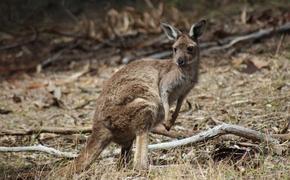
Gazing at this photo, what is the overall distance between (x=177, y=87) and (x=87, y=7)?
21.8 feet

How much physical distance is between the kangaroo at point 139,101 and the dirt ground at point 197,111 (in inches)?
6.8

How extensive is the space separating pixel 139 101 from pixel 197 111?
6.26ft

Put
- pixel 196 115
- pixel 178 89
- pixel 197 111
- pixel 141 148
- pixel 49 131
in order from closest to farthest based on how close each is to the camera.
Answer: pixel 141 148 → pixel 178 89 → pixel 49 131 → pixel 196 115 → pixel 197 111

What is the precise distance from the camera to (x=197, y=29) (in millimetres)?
6016

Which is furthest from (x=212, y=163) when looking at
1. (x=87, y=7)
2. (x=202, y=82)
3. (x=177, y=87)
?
(x=87, y=7)

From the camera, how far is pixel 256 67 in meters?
8.34

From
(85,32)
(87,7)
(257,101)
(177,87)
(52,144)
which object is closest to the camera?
(177,87)

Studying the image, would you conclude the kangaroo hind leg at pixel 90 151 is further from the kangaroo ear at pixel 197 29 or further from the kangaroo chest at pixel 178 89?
the kangaroo ear at pixel 197 29

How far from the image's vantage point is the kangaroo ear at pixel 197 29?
5954mm

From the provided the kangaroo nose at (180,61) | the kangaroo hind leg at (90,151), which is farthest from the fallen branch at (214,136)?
the kangaroo nose at (180,61)

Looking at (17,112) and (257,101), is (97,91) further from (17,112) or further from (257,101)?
(257,101)

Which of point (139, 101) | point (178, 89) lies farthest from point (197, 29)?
point (139, 101)

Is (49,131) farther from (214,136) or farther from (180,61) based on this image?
(214,136)

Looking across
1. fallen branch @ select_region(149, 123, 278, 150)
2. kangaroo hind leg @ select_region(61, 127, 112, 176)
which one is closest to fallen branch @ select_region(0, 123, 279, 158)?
fallen branch @ select_region(149, 123, 278, 150)
